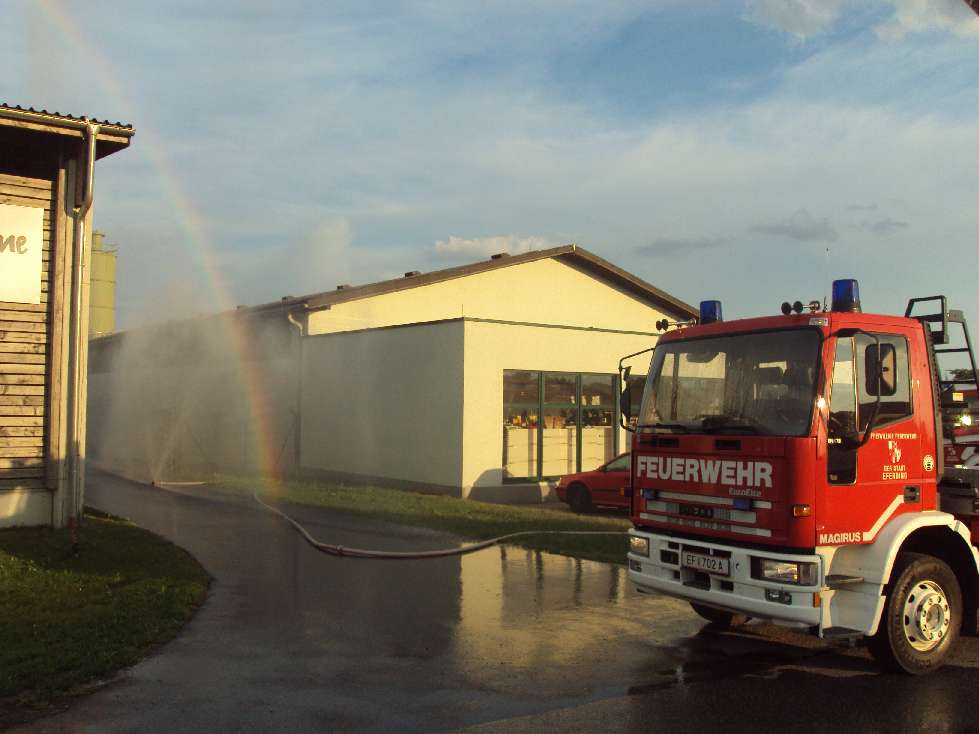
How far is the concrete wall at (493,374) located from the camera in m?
18.6

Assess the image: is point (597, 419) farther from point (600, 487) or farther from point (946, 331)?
point (946, 331)

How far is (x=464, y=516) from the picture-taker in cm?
1545

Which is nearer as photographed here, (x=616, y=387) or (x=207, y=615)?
(x=207, y=615)

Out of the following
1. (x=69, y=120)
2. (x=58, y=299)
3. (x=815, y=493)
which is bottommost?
(x=815, y=493)

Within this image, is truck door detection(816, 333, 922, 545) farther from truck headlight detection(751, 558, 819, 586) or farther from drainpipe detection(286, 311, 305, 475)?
drainpipe detection(286, 311, 305, 475)

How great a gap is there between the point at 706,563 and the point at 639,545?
0.87 meters

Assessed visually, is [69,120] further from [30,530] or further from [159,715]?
[159,715]

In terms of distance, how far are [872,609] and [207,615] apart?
19.6 feet

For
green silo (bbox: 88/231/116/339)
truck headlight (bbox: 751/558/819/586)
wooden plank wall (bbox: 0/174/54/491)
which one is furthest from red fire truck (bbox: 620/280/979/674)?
green silo (bbox: 88/231/116/339)

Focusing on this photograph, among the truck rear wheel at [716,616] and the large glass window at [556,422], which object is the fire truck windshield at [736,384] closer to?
the truck rear wheel at [716,616]

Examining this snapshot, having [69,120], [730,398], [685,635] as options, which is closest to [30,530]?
[69,120]

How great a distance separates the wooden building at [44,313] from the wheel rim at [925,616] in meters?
9.79

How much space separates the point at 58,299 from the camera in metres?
11.6

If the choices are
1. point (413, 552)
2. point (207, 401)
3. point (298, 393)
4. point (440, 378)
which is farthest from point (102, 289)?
point (413, 552)
